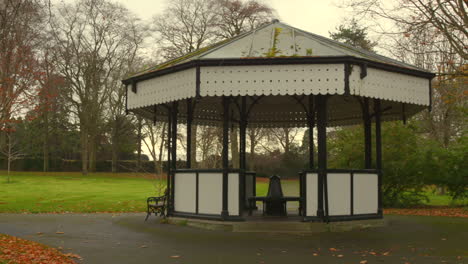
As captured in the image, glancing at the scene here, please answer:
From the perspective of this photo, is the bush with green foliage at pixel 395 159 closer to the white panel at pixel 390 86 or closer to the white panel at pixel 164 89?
the white panel at pixel 390 86

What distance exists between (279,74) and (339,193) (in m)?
3.33

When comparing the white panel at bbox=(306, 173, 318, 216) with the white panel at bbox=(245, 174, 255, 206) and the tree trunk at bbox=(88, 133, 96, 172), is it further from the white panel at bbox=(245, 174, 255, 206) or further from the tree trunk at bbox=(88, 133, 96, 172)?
the tree trunk at bbox=(88, 133, 96, 172)

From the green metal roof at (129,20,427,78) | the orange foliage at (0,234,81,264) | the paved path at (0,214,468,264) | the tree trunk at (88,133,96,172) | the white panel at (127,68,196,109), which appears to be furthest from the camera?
the tree trunk at (88,133,96,172)

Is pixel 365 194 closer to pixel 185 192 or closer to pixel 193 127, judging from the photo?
pixel 185 192

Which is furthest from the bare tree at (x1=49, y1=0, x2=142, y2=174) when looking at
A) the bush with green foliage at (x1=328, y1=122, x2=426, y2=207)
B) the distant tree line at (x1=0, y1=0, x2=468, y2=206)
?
the bush with green foliage at (x1=328, y1=122, x2=426, y2=207)

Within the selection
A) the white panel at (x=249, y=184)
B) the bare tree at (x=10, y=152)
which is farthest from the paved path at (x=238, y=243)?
the bare tree at (x=10, y=152)

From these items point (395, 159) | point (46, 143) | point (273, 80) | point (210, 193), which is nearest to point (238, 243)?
point (210, 193)

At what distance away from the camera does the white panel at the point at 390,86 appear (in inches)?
444

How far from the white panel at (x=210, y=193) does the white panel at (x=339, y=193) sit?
2672 millimetres

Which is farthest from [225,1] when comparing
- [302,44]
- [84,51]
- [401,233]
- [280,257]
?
[280,257]

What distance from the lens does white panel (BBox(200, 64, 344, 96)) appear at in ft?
36.3

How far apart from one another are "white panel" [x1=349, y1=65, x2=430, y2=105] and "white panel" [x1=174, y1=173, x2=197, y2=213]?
4718 mm

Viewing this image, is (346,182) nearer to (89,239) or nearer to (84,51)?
(89,239)

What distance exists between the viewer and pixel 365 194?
1255cm
